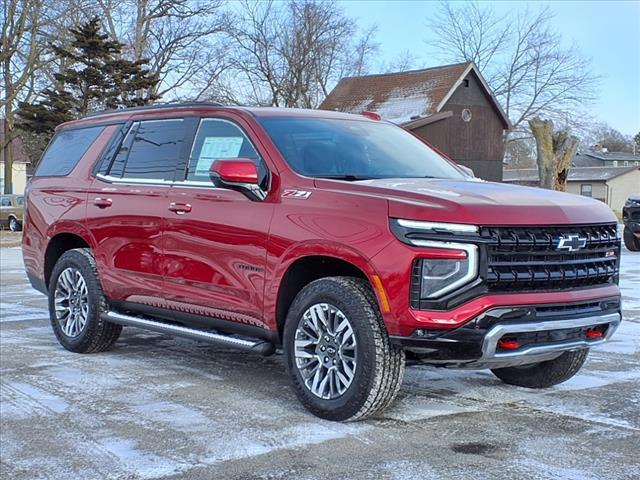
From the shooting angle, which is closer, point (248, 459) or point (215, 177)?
point (248, 459)

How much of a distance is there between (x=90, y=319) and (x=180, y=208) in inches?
61.7

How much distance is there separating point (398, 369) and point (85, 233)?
132 inches

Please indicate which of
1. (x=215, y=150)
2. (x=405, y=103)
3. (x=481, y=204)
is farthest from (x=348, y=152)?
(x=405, y=103)

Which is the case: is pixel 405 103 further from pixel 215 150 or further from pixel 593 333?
pixel 593 333

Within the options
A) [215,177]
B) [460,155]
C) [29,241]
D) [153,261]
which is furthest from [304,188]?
[460,155]

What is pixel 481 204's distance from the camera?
4.54m

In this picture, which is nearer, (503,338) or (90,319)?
(503,338)

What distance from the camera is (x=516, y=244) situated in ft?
14.8

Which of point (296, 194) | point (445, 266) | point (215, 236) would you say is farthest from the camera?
point (215, 236)

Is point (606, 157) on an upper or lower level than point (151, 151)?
upper

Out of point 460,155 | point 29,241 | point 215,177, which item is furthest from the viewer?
point 460,155

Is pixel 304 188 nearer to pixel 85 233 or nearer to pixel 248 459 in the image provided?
pixel 248 459

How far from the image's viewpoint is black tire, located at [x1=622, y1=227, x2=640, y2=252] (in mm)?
17672

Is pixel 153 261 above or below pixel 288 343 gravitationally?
above
